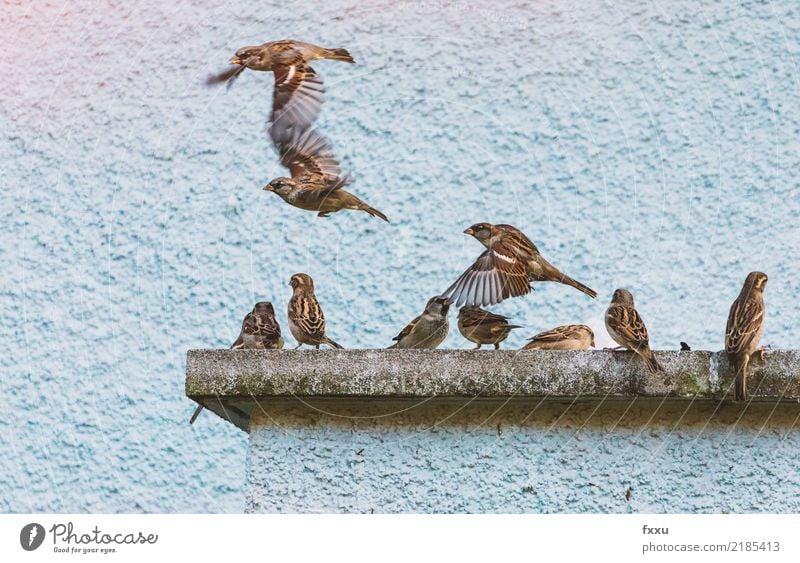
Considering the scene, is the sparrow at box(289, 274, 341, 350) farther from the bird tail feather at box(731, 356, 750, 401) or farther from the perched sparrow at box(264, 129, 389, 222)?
the bird tail feather at box(731, 356, 750, 401)

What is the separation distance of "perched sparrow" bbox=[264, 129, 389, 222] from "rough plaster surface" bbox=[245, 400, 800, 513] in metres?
0.73

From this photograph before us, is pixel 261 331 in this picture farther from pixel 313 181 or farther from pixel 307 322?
pixel 313 181

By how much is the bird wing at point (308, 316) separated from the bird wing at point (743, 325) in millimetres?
620

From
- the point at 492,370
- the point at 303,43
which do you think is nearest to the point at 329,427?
the point at 492,370

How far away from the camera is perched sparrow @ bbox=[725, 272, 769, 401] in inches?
57.1

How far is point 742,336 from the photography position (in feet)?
4.81

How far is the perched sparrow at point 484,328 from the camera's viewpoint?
79.0 inches

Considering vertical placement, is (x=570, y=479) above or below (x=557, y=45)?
below

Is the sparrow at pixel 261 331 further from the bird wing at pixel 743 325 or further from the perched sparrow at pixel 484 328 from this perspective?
the bird wing at pixel 743 325

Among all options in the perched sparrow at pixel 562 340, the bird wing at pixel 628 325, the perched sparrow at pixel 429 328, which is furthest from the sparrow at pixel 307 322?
the bird wing at pixel 628 325
